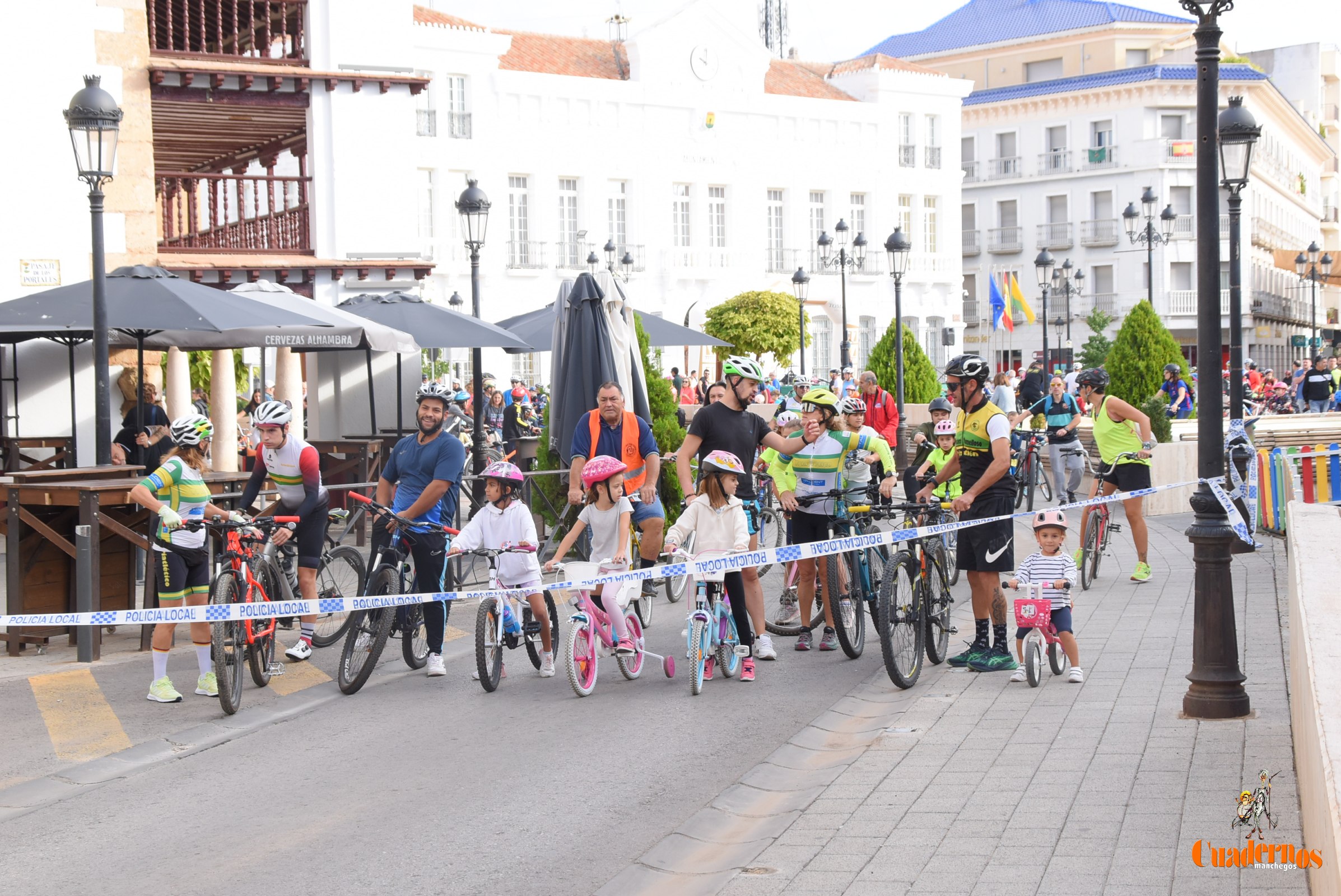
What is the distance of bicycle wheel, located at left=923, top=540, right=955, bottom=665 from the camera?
29.3ft

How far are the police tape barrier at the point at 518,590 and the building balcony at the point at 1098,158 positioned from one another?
59038 mm

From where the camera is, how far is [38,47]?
1894cm

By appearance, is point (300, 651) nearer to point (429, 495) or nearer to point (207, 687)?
point (207, 687)

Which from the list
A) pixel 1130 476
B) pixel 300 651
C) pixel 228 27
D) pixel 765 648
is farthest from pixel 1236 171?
pixel 228 27

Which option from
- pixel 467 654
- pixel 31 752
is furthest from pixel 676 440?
pixel 31 752

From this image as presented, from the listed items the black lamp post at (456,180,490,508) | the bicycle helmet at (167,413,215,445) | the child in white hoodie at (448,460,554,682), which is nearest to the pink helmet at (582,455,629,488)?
the child in white hoodie at (448,460,554,682)

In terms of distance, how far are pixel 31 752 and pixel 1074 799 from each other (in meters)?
4.88

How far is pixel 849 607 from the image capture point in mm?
9586

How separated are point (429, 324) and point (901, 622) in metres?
9.86

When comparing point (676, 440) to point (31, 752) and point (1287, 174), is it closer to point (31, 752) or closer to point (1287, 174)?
point (31, 752)

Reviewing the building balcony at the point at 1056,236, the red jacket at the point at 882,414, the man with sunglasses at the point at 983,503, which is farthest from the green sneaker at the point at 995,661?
the building balcony at the point at 1056,236

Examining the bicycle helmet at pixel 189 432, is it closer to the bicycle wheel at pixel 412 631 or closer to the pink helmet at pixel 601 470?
the bicycle wheel at pixel 412 631

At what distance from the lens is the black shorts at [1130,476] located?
1252 centimetres

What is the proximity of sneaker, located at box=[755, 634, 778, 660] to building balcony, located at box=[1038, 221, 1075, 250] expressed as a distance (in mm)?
59107
